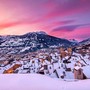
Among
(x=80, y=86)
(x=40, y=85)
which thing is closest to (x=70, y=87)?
(x=80, y=86)

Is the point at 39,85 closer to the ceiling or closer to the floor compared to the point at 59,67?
closer to the ceiling

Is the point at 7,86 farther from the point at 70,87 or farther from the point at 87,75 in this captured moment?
the point at 87,75

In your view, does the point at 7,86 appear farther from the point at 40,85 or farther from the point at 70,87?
the point at 70,87

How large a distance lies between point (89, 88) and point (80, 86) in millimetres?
Result: 309

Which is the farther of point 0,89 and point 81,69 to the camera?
point 81,69

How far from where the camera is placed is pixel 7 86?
4.77m

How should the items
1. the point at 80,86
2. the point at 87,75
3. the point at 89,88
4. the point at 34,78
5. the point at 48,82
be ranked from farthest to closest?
the point at 87,75, the point at 34,78, the point at 48,82, the point at 80,86, the point at 89,88

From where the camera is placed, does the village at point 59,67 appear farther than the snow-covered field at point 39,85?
Yes

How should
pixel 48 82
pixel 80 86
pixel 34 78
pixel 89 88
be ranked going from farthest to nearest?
1. pixel 34 78
2. pixel 48 82
3. pixel 80 86
4. pixel 89 88

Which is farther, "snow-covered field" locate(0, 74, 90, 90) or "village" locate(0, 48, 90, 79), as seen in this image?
"village" locate(0, 48, 90, 79)

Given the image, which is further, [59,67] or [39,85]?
[59,67]

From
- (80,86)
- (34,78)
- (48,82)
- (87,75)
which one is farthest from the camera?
(87,75)

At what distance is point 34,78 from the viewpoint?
558 centimetres

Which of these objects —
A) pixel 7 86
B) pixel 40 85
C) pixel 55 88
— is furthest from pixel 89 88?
pixel 7 86
